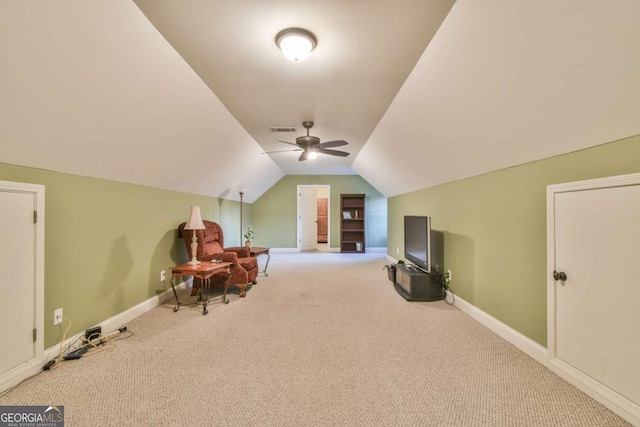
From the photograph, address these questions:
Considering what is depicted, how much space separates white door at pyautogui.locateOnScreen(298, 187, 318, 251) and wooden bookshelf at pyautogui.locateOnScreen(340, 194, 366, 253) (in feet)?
3.45

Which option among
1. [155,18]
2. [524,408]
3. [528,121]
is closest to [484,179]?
[528,121]

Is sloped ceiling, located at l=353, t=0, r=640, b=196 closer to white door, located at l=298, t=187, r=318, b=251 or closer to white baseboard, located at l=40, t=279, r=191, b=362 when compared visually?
white baseboard, located at l=40, t=279, r=191, b=362

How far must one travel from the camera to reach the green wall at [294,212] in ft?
26.9

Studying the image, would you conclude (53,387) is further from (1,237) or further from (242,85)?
(242,85)

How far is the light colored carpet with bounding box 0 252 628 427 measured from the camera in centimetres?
155

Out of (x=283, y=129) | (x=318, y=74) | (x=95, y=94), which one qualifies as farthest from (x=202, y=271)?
(x=318, y=74)

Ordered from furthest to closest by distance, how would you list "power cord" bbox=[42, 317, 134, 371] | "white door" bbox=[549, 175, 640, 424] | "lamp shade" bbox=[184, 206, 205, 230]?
"lamp shade" bbox=[184, 206, 205, 230] → "power cord" bbox=[42, 317, 134, 371] → "white door" bbox=[549, 175, 640, 424]

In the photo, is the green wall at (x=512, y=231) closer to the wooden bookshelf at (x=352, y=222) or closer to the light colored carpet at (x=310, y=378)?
the light colored carpet at (x=310, y=378)

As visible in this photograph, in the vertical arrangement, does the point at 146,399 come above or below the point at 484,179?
below

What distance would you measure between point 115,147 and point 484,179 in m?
3.84

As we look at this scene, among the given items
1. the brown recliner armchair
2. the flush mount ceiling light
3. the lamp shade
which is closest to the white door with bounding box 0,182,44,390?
the lamp shade

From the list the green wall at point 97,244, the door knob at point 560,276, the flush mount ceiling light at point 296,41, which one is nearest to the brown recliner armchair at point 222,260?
the green wall at point 97,244

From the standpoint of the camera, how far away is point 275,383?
1861mm

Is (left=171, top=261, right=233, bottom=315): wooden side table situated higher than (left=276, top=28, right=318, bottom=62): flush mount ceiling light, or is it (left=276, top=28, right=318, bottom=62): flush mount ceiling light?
(left=276, top=28, right=318, bottom=62): flush mount ceiling light
